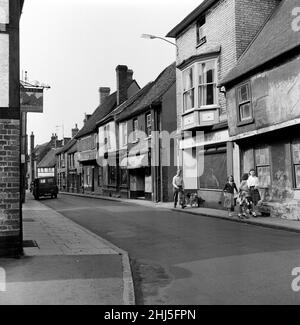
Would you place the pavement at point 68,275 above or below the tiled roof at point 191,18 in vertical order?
below

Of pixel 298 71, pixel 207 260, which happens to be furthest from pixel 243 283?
pixel 298 71

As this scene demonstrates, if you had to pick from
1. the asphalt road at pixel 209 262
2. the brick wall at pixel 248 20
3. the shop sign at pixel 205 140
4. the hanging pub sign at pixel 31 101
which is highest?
the brick wall at pixel 248 20

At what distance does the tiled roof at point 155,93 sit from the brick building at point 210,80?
453 centimetres

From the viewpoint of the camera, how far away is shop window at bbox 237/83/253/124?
16.3 m

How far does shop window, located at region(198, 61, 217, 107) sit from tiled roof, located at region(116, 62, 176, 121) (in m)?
6.53

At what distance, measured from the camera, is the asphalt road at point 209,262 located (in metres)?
5.62

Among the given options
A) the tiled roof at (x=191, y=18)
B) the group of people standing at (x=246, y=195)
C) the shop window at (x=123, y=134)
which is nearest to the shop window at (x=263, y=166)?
the group of people standing at (x=246, y=195)

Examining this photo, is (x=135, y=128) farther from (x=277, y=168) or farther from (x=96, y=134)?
(x=277, y=168)

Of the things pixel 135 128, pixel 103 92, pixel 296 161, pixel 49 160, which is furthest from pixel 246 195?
pixel 49 160

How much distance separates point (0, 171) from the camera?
7.84 metres

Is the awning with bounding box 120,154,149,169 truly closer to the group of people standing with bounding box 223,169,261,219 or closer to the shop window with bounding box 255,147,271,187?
the shop window with bounding box 255,147,271,187

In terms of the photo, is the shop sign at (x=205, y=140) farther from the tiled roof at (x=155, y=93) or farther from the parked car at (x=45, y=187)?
the parked car at (x=45, y=187)

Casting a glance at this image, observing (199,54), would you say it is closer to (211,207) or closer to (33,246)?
(211,207)

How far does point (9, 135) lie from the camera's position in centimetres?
791
